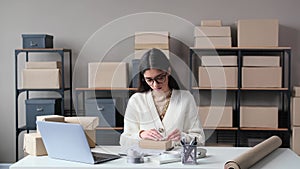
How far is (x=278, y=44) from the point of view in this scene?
13.1 feet

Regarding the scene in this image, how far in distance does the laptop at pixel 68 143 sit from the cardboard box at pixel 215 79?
2018mm

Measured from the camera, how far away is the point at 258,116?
383 cm

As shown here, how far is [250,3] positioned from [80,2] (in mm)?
1594

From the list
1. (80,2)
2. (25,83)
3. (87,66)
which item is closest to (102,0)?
(80,2)

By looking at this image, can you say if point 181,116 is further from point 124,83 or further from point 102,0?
point 102,0

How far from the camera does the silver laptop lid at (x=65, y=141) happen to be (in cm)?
180

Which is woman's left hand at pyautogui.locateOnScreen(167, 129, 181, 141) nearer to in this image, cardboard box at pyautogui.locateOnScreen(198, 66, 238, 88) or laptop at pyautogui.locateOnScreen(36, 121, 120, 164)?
laptop at pyautogui.locateOnScreen(36, 121, 120, 164)

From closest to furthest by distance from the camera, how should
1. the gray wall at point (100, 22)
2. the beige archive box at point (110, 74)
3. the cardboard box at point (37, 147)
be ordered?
the cardboard box at point (37, 147) < the beige archive box at point (110, 74) < the gray wall at point (100, 22)

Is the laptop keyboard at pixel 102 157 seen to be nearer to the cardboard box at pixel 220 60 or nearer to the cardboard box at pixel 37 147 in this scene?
the cardboard box at pixel 37 147

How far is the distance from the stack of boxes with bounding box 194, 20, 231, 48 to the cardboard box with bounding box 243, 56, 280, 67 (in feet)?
0.71

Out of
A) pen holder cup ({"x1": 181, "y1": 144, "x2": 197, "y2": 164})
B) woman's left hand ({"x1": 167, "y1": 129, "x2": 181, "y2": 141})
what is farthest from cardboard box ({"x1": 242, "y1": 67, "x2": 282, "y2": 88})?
pen holder cup ({"x1": 181, "y1": 144, "x2": 197, "y2": 164})

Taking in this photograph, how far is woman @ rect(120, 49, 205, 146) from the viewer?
2348mm

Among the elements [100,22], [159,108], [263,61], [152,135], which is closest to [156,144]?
[152,135]

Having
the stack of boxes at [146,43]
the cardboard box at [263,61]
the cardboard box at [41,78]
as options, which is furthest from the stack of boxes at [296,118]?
the cardboard box at [41,78]
